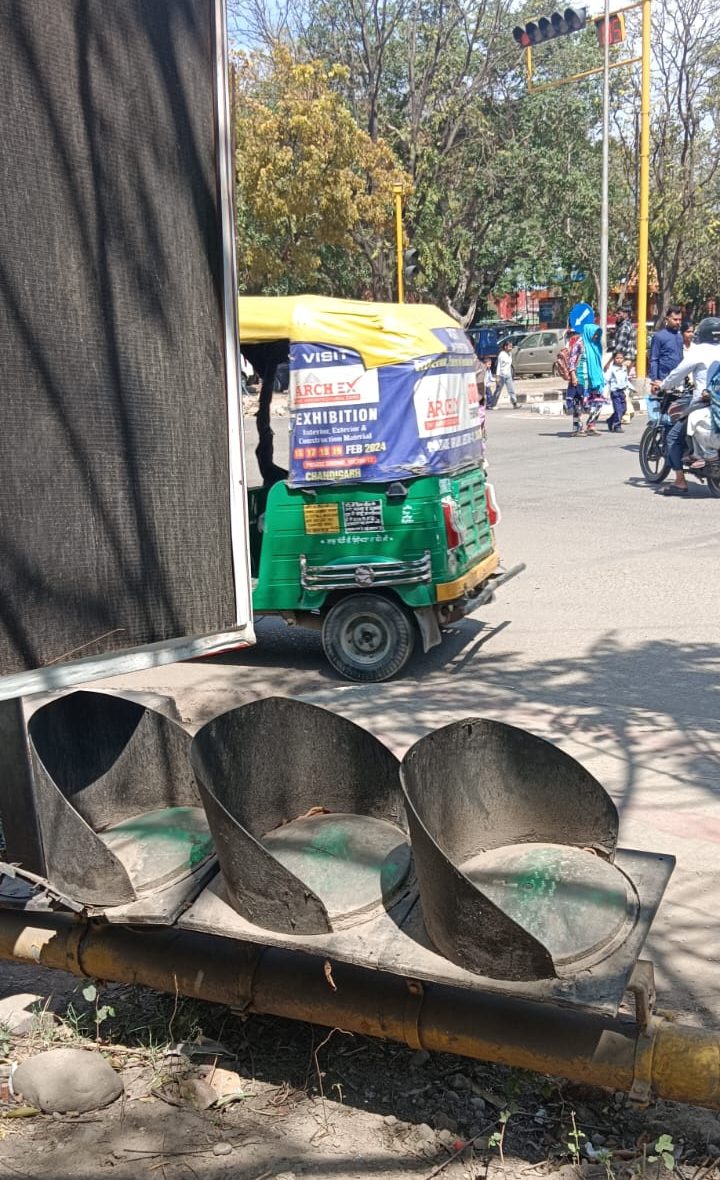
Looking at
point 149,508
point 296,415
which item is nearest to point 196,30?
point 149,508

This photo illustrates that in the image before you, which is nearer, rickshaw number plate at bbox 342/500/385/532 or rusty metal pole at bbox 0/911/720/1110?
rusty metal pole at bbox 0/911/720/1110

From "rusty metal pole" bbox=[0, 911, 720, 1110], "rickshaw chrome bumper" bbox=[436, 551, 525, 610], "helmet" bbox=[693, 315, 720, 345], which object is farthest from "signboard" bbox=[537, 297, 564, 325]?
"rusty metal pole" bbox=[0, 911, 720, 1110]

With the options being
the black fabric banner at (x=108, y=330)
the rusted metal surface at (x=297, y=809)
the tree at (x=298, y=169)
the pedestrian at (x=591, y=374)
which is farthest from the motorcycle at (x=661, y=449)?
the tree at (x=298, y=169)

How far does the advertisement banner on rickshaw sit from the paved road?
1.32m

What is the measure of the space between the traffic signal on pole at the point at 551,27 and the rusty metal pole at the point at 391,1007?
20.4m

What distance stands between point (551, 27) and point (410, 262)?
15840 millimetres

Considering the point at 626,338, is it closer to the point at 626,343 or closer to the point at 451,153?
the point at 626,343

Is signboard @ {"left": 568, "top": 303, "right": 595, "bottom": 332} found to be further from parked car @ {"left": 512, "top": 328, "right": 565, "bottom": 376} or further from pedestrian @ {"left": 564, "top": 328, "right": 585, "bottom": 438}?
parked car @ {"left": 512, "top": 328, "right": 565, "bottom": 376}

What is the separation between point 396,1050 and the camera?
317cm

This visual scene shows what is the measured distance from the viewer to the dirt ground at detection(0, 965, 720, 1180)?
271cm

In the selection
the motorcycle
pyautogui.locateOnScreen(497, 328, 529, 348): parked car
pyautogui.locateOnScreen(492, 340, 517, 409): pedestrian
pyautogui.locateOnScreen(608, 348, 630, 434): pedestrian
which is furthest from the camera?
pyautogui.locateOnScreen(497, 328, 529, 348): parked car

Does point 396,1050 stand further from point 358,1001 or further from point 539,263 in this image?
point 539,263

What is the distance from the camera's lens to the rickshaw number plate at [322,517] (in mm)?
6582

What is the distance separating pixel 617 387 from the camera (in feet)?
65.0
